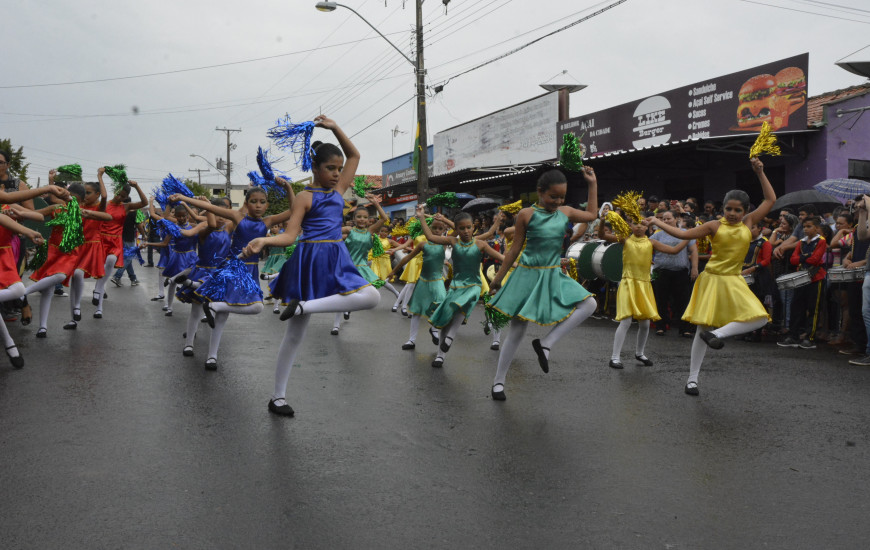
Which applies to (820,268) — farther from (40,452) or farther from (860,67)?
(40,452)

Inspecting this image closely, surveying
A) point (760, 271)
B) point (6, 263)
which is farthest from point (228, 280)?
point (760, 271)

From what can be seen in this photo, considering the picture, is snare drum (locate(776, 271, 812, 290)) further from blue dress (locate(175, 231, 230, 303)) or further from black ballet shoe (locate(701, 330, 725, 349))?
blue dress (locate(175, 231, 230, 303))

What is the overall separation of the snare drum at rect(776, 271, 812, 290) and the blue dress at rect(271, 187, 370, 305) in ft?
21.7

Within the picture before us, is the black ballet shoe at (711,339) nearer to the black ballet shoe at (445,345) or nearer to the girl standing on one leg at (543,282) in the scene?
the girl standing on one leg at (543,282)

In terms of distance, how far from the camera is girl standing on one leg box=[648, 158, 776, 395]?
668 cm

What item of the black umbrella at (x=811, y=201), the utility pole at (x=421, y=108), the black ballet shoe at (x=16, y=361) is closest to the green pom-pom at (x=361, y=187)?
the black ballet shoe at (x=16, y=361)

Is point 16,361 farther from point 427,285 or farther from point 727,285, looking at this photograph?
point 727,285

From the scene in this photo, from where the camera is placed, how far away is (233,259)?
21.5 feet

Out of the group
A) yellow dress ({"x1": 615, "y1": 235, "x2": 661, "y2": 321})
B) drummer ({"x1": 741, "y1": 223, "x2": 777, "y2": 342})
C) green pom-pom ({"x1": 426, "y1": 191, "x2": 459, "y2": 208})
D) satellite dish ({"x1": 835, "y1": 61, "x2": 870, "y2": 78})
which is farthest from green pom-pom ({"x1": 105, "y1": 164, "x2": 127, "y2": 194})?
satellite dish ({"x1": 835, "y1": 61, "x2": 870, "y2": 78})

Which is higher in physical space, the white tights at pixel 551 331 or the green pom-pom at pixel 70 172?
the green pom-pom at pixel 70 172

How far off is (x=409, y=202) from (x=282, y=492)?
1394 inches

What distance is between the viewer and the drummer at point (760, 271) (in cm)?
1067

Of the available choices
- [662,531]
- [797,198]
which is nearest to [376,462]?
[662,531]

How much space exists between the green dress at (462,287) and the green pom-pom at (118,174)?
4878 millimetres
